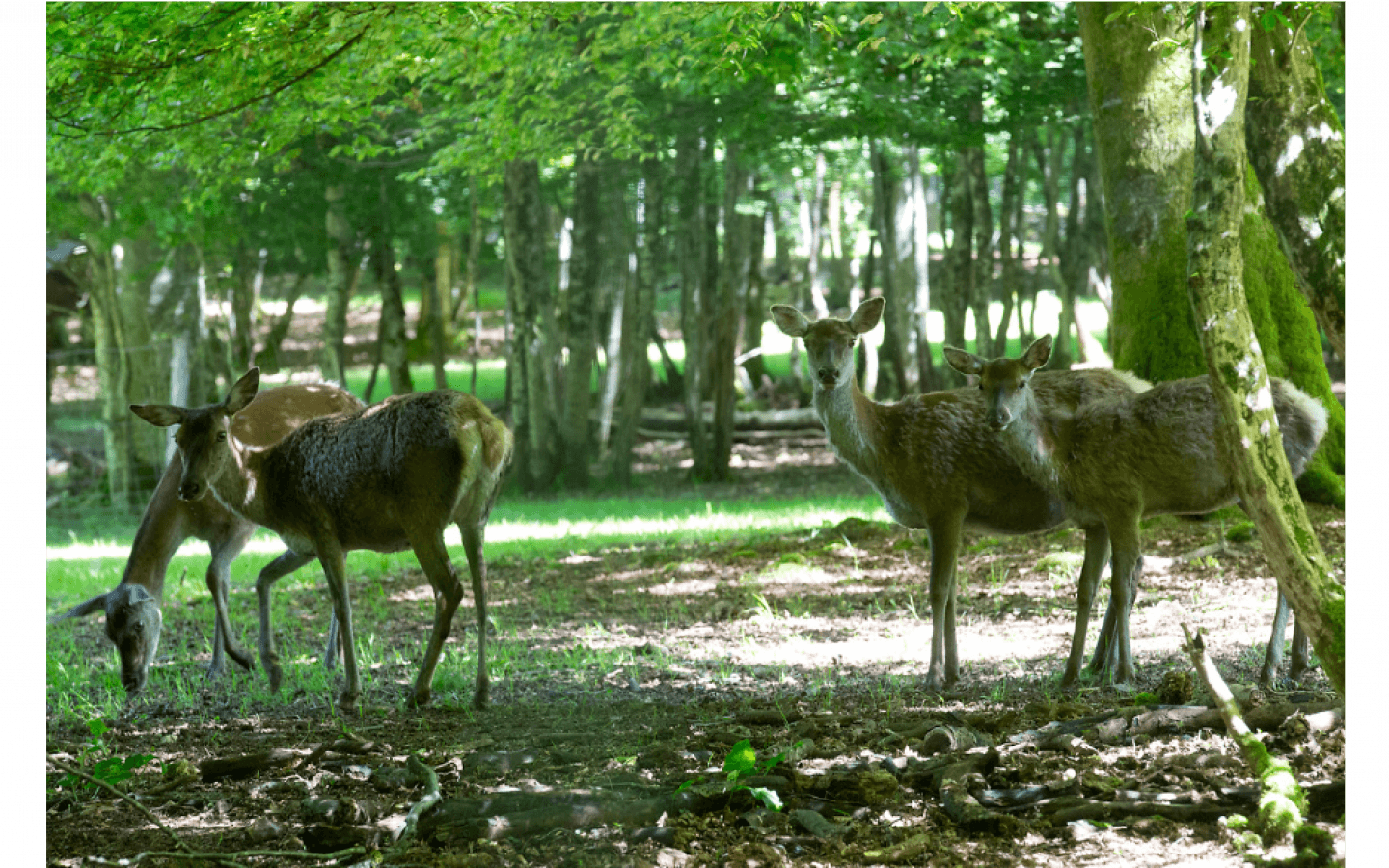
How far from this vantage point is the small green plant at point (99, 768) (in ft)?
14.5

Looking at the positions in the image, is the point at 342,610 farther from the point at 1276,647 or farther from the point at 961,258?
the point at 961,258

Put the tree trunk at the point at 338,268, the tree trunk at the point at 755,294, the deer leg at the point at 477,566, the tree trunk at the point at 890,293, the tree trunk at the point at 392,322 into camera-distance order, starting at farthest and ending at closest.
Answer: the tree trunk at the point at 755,294 < the tree trunk at the point at 890,293 < the tree trunk at the point at 392,322 < the tree trunk at the point at 338,268 < the deer leg at the point at 477,566

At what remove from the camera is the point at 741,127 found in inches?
559

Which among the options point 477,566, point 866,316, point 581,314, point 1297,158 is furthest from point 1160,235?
point 581,314

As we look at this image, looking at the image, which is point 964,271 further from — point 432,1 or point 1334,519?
point 432,1

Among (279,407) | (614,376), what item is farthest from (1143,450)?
(614,376)

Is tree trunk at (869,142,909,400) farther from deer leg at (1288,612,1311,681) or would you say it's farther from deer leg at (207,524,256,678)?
deer leg at (1288,612,1311,681)

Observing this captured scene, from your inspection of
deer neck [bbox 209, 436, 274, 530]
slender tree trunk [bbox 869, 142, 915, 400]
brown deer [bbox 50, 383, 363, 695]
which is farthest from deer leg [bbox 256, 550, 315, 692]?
slender tree trunk [bbox 869, 142, 915, 400]

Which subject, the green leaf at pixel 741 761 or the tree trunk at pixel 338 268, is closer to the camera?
the green leaf at pixel 741 761

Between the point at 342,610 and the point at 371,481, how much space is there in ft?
2.26

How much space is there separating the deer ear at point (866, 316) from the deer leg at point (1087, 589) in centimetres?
152

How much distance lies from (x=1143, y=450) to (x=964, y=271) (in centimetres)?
1123

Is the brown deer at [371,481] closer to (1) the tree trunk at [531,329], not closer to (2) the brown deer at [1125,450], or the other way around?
(2) the brown deer at [1125,450]

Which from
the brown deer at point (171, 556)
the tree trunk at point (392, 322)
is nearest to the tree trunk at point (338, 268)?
the tree trunk at point (392, 322)
